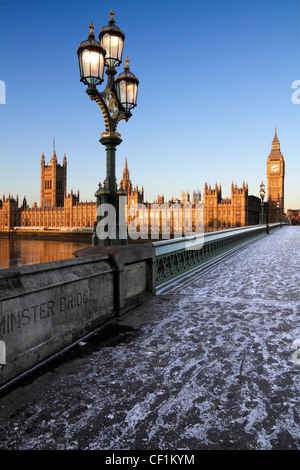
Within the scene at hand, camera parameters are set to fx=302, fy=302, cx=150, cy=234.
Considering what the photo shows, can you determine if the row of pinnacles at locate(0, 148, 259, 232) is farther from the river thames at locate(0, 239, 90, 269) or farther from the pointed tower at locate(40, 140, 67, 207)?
the river thames at locate(0, 239, 90, 269)

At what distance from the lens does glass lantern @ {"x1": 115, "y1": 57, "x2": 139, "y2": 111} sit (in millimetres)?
7078

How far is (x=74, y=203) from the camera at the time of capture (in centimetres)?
14650

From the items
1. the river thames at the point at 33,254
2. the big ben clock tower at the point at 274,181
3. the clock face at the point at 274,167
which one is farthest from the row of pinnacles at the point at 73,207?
the river thames at the point at 33,254

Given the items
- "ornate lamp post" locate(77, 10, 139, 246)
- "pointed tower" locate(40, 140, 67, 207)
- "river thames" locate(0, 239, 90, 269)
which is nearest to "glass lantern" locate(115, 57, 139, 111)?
"ornate lamp post" locate(77, 10, 139, 246)

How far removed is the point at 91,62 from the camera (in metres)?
5.99

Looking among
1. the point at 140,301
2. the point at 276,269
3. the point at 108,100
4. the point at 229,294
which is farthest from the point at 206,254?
the point at 108,100

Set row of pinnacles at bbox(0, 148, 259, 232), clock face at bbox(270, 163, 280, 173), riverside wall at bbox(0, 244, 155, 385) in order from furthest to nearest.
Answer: clock face at bbox(270, 163, 280, 173) < row of pinnacles at bbox(0, 148, 259, 232) < riverside wall at bbox(0, 244, 155, 385)

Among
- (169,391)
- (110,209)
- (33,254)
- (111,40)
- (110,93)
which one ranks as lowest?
(33,254)

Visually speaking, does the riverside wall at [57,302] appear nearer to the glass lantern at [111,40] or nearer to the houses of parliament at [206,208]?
the glass lantern at [111,40]

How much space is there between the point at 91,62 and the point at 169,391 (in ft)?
19.5

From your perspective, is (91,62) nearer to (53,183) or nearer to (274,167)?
(274,167)

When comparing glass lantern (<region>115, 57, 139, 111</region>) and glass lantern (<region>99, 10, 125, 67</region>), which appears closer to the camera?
glass lantern (<region>99, 10, 125, 67</region>)

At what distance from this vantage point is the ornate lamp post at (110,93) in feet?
19.7

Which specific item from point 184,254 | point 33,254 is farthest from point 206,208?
point 184,254
